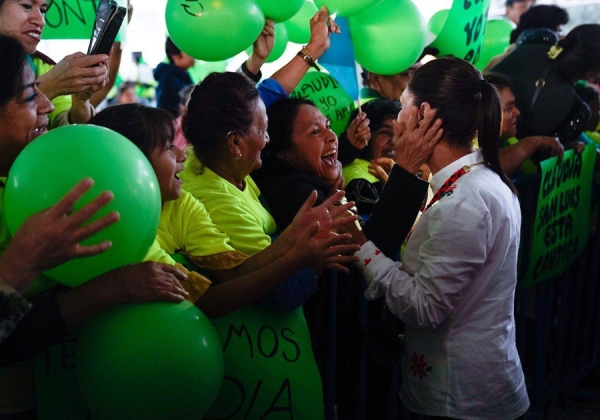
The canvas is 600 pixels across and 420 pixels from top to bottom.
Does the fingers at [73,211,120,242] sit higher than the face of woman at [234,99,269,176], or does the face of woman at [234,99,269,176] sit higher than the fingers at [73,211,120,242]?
the fingers at [73,211,120,242]

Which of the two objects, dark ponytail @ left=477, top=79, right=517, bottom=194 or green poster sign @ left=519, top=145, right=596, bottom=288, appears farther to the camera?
green poster sign @ left=519, top=145, right=596, bottom=288

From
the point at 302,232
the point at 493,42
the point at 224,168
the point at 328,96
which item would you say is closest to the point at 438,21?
the point at 328,96

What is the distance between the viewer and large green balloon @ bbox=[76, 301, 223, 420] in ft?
4.80

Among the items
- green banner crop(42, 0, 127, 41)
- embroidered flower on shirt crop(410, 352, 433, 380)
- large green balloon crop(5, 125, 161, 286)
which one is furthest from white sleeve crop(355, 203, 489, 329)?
green banner crop(42, 0, 127, 41)

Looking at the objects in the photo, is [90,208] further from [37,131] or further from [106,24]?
[106,24]

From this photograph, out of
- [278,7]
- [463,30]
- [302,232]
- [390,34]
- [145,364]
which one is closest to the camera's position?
[145,364]

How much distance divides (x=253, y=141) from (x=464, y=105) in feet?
2.23

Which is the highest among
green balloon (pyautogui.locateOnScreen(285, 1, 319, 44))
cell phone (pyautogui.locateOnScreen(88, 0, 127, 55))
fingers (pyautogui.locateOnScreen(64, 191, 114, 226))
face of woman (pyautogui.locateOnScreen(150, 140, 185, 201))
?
cell phone (pyautogui.locateOnScreen(88, 0, 127, 55))

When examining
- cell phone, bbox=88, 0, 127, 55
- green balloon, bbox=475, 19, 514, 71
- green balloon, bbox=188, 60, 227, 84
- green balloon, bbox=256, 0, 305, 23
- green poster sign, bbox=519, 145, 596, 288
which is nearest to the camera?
cell phone, bbox=88, 0, 127, 55

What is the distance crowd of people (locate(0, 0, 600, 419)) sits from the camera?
1479mm

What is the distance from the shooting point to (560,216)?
11.1ft

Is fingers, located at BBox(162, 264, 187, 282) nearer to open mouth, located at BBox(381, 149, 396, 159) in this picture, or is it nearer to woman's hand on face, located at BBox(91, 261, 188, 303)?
woman's hand on face, located at BBox(91, 261, 188, 303)

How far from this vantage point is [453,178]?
210cm

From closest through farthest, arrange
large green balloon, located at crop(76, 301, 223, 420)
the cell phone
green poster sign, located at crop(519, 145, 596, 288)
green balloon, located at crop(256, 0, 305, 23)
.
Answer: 1. large green balloon, located at crop(76, 301, 223, 420)
2. the cell phone
3. green balloon, located at crop(256, 0, 305, 23)
4. green poster sign, located at crop(519, 145, 596, 288)
